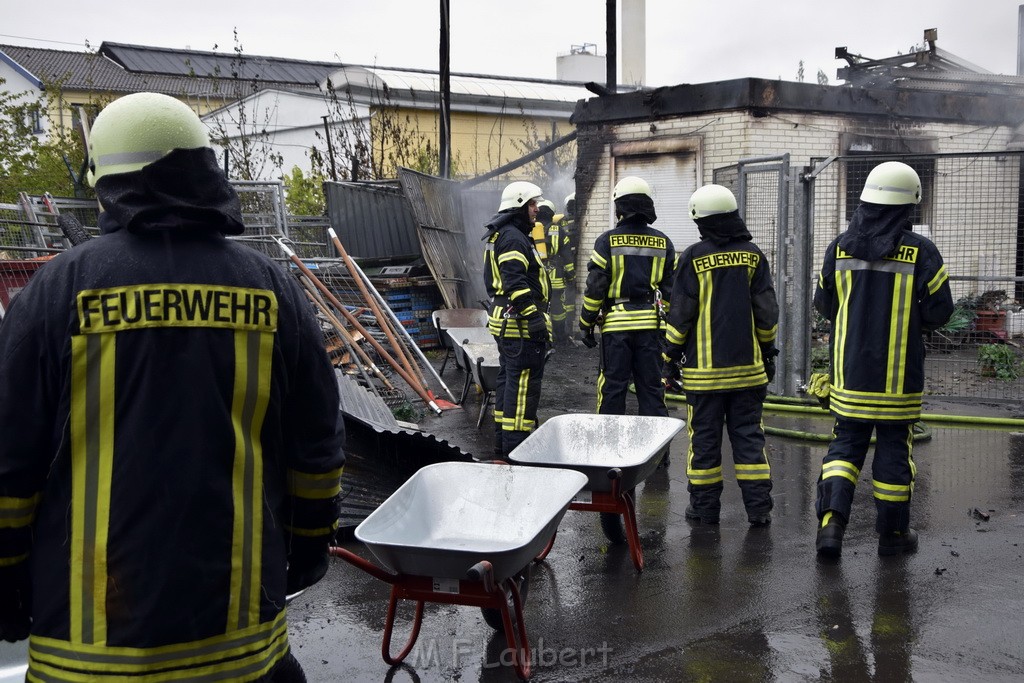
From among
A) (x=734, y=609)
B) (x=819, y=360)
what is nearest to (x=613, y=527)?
(x=734, y=609)

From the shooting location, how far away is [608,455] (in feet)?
16.7

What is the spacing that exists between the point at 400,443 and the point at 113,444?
11.3ft

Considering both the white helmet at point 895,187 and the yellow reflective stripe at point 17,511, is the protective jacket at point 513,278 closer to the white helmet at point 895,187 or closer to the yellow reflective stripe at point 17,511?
the white helmet at point 895,187

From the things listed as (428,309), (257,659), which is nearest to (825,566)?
(257,659)

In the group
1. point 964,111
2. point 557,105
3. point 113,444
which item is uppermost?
point 557,105

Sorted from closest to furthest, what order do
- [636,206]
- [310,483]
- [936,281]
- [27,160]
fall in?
1. [310,483]
2. [936,281]
3. [636,206]
4. [27,160]

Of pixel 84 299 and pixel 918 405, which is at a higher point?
pixel 84 299

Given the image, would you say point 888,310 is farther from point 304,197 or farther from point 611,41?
point 304,197

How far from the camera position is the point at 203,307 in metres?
2.07

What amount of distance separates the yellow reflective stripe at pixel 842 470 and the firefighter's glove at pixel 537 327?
2391mm

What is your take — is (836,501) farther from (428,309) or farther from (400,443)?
(428,309)

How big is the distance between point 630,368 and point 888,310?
2.34 meters

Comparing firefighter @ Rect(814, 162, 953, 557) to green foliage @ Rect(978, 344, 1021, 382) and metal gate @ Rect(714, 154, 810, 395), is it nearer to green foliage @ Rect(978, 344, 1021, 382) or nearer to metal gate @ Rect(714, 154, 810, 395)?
metal gate @ Rect(714, 154, 810, 395)

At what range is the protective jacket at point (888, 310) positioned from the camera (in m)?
4.99
